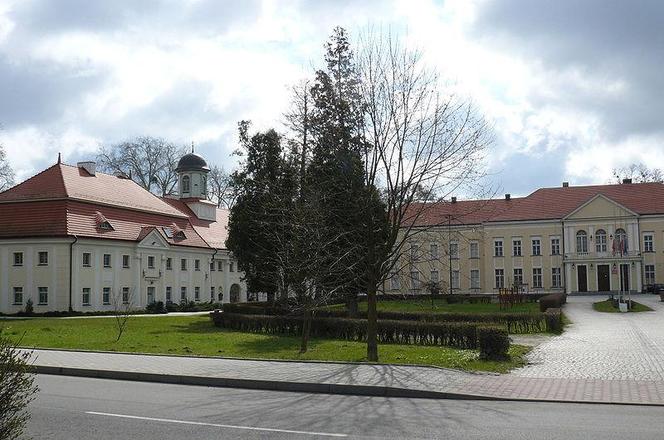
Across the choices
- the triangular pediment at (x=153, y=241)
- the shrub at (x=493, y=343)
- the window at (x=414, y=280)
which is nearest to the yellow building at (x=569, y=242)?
the triangular pediment at (x=153, y=241)

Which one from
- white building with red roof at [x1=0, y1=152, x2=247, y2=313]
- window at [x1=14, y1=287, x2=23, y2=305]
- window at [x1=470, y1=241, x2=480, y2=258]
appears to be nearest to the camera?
white building with red roof at [x1=0, y1=152, x2=247, y2=313]

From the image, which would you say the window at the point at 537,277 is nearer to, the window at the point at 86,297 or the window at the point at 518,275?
the window at the point at 518,275

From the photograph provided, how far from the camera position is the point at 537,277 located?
7325cm

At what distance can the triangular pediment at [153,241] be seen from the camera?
53791mm

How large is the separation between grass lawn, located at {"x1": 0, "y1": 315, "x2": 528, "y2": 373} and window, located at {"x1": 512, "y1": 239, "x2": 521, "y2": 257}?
5143 centimetres

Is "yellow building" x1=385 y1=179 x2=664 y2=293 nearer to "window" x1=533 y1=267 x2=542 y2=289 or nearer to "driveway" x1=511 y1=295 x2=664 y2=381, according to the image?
"window" x1=533 y1=267 x2=542 y2=289

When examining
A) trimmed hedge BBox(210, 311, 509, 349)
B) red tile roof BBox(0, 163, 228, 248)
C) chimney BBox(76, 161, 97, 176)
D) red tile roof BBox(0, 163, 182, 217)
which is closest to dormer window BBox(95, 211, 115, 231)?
red tile roof BBox(0, 163, 228, 248)

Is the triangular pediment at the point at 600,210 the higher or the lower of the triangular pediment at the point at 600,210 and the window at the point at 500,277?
the higher

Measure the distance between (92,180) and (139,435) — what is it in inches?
1932

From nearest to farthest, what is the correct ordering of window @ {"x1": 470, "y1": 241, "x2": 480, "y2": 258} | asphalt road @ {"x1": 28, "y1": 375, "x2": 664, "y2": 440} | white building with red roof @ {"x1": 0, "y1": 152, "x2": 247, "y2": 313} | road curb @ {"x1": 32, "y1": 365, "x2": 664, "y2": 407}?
asphalt road @ {"x1": 28, "y1": 375, "x2": 664, "y2": 440} → road curb @ {"x1": 32, "y1": 365, "x2": 664, "y2": 407} → white building with red roof @ {"x1": 0, "y1": 152, "x2": 247, "y2": 313} → window @ {"x1": 470, "y1": 241, "x2": 480, "y2": 258}

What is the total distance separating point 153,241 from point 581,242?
43634 mm

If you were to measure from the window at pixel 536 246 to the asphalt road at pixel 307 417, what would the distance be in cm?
6447

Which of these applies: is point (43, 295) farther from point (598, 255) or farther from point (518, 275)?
point (598, 255)

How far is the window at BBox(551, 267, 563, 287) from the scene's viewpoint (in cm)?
7194
